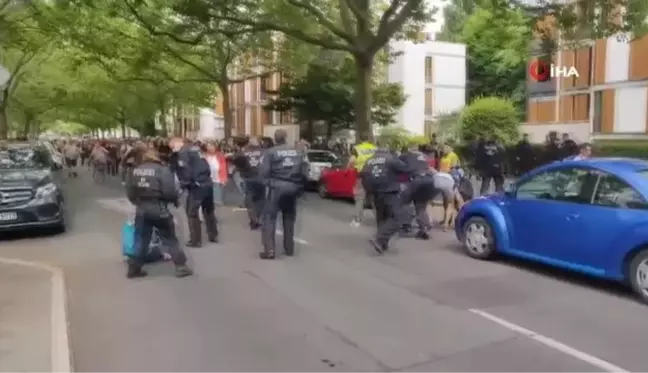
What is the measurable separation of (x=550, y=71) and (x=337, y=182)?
70.2ft

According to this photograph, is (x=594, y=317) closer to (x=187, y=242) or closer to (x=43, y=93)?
(x=187, y=242)

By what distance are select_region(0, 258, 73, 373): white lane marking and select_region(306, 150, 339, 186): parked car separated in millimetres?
11499

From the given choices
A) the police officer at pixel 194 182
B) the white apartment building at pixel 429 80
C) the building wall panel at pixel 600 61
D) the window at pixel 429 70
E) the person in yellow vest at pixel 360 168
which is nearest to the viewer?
the police officer at pixel 194 182

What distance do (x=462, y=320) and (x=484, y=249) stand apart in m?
3.04

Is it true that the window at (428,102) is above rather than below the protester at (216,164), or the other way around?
above

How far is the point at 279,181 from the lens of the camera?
9156 millimetres

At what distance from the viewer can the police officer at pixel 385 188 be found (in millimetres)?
9570

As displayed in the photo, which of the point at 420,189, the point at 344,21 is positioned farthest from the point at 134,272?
the point at 344,21

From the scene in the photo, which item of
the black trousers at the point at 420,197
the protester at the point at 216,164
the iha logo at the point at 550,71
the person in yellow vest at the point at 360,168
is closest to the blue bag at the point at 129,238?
the protester at the point at 216,164

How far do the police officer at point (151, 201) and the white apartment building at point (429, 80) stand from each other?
4212 cm

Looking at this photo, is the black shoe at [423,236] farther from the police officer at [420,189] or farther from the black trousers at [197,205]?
the black trousers at [197,205]

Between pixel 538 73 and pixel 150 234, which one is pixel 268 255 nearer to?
pixel 150 234

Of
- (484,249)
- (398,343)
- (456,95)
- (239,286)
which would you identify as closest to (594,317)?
(398,343)

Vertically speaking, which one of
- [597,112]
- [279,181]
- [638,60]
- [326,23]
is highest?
[326,23]
